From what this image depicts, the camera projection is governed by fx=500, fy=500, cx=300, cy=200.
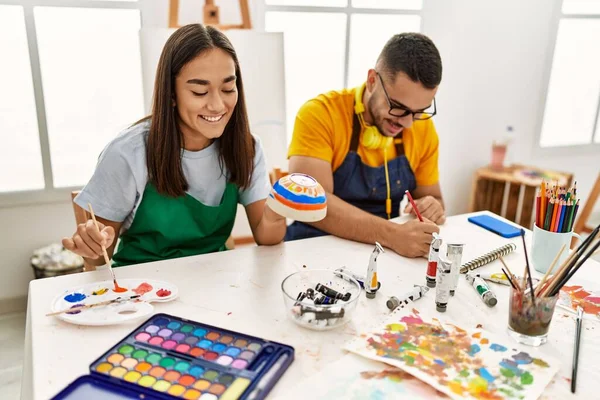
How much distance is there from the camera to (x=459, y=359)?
2.86 ft

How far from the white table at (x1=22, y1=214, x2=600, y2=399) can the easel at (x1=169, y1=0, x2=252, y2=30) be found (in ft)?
4.40

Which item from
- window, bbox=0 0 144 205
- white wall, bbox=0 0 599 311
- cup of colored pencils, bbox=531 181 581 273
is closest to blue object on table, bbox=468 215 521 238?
cup of colored pencils, bbox=531 181 581 273

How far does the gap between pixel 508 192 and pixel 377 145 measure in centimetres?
166

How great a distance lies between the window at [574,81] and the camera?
3250mm

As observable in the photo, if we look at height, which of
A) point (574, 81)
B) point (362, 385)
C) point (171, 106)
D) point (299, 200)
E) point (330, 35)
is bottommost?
point (362, 385)

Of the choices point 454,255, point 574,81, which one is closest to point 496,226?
point 454,255

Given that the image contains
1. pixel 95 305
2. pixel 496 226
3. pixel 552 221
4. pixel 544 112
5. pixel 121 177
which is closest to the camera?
pixel 95 305

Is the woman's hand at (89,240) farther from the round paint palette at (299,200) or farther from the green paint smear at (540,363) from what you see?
the green paint smear at (540,363)

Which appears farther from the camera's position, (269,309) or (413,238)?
(413,238)

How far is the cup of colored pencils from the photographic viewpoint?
3.93 feet

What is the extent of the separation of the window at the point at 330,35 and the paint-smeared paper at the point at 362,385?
6.72ft

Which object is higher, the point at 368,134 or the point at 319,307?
the point at 368,134

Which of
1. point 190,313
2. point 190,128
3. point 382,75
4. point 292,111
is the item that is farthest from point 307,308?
point 292,111

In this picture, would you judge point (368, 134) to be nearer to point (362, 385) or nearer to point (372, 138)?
point (372, 138)
